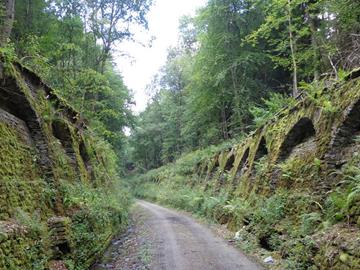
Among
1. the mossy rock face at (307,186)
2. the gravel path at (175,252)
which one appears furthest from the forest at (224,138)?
the gravel path at (175,252)

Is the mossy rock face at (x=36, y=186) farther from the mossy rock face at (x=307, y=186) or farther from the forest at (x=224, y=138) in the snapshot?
the mossy rock face at (x=307, y=186)

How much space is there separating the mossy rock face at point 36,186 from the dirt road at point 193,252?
1670 millimetres

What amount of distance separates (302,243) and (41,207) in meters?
5.50

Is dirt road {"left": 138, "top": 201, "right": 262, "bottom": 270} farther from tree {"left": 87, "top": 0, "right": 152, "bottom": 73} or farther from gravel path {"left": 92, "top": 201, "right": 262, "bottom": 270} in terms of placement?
tree {"left": 87, "top": 0, "right": 152, "bottom": 73}

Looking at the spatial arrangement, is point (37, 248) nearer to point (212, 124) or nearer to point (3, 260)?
point (3, 260)

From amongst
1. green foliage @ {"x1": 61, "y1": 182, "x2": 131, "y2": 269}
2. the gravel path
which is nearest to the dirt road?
the gravel path

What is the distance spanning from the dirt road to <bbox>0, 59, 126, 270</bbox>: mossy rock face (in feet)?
5.48

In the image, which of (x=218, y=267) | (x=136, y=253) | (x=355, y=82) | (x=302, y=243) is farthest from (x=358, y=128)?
(x=136, y=253)

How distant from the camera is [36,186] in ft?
22.9

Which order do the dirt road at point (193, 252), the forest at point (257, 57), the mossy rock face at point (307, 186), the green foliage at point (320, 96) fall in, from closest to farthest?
the mossy rock face at point (307, 186) < the dirt road at point (193, 252) < the green foliage at point (320, 96) < the forest at point (257, 57)

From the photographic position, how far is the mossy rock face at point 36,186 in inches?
207

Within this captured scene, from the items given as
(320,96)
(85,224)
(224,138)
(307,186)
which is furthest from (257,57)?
(85,224)

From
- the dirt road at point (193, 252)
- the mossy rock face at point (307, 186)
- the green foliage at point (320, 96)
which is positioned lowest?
the dirt road at point (193, 252)

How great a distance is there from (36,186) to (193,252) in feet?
13.6
